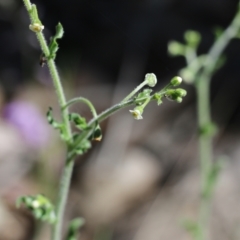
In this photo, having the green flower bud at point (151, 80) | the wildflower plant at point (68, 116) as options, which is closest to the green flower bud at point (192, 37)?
the wildflower plant at point (68, 116)

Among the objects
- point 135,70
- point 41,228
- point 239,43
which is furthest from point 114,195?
point 239,43

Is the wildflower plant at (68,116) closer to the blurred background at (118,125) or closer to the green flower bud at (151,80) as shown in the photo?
the green flower bud at (151,80)

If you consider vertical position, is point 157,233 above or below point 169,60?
below

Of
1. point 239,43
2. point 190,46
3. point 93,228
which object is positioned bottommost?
point 190,46

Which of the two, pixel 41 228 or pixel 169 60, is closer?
pixel 41 228

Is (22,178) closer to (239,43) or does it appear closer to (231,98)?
(231,98)

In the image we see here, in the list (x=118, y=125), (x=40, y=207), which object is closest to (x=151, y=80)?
(x=40, y=207)

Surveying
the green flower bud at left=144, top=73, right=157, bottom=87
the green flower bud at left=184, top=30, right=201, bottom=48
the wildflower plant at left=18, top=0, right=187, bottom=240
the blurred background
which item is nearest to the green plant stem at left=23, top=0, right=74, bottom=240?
the wildflower plant at left=18, top=0, right=187, bottom=240
